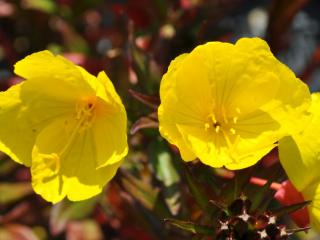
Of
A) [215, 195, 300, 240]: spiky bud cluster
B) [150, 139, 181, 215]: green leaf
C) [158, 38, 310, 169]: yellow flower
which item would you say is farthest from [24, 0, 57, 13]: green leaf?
[215, 195, 300, 240]: spiky bud cluster

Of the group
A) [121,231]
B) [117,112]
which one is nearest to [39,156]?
[117,112]

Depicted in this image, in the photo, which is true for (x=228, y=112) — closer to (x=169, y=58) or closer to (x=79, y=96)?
(x=79, y=96)

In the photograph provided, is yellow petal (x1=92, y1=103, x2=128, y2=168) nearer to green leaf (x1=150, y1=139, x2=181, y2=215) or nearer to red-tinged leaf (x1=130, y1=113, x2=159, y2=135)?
red-tinged leaf (x1=130, y1=113, x2=159, y2=135)

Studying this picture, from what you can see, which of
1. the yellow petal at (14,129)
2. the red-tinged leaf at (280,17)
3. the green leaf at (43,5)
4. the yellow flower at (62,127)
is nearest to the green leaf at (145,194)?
the yellow flower at (62,127)

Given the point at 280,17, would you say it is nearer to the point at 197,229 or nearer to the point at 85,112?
the point at 85,112

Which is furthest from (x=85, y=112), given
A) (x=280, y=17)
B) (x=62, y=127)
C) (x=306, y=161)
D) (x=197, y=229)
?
(x=280, y=17)

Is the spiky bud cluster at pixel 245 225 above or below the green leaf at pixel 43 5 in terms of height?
above

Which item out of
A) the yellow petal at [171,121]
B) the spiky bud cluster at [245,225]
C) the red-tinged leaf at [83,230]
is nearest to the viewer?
the spiky bud cluster at [245,225]

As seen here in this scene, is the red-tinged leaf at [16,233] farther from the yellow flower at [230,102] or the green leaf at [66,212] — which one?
the yellow flower at [230,102]
